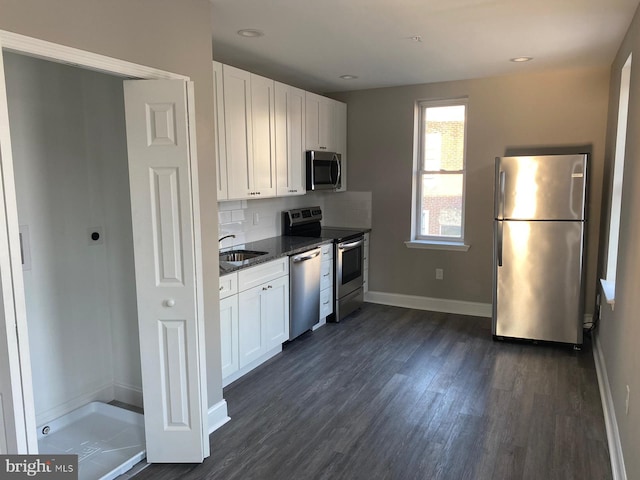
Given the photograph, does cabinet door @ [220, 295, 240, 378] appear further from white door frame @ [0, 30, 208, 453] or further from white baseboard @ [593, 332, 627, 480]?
white baseboard @ [593, 332, 627, 480]

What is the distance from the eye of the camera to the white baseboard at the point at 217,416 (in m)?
2.84

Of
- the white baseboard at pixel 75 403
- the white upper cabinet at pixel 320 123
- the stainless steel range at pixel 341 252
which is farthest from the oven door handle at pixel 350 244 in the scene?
the white baseboard at pixel 75 403

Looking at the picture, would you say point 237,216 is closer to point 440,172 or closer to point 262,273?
point 262,273

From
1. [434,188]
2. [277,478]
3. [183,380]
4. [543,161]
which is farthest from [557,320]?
[183,380]

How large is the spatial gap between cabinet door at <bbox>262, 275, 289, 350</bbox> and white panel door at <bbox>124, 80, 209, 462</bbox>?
1.24 metres

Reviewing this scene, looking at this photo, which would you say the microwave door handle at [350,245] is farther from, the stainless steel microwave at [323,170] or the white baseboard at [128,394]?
the white baseboard at [128,394]

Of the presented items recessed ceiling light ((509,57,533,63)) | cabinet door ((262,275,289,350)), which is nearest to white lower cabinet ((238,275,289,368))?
cabinet door ((262,275,289,350))

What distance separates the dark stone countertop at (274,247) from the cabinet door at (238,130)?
52cm

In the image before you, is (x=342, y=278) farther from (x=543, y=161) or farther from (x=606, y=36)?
(x=606, y=36)

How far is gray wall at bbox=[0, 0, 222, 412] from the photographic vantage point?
1813 mm

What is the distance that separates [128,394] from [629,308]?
3.11 meters

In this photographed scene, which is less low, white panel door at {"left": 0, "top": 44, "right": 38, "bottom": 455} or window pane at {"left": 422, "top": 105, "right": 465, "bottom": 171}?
window pane at {"left": 422, "top": 105, "right": 465, "bottom": 171}

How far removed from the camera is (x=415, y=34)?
323cm

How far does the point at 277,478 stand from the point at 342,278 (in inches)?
104
